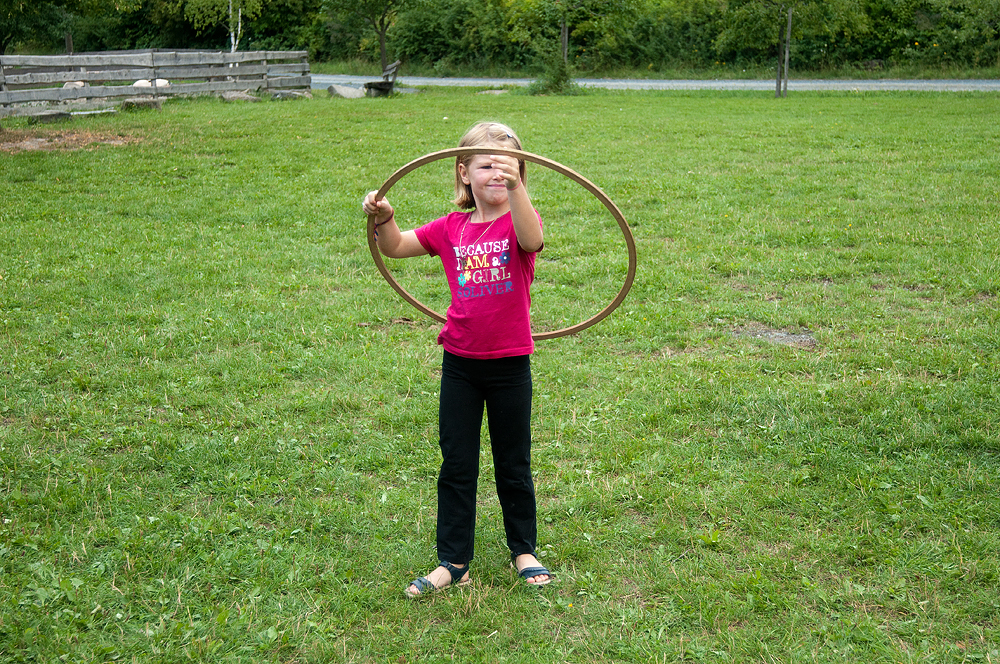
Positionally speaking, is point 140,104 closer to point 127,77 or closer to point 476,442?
point 127,77

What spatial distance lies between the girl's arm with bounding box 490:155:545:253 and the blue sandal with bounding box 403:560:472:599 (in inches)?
55.7

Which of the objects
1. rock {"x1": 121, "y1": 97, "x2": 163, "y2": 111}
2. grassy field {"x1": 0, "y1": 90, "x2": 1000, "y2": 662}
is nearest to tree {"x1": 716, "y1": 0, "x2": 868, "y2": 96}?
grassy field {"x1": 0, "y1": 90, "x2": 1000, "y2": 662}

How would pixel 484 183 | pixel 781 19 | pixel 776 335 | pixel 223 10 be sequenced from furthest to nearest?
pixel 223 10, pixel 781 19, pixel 776 335, pixel 484 183

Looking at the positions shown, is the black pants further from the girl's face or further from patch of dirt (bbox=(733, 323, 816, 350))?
patch of dirt (bbox=(733, 323, 816, 350))

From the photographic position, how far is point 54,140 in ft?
51.6

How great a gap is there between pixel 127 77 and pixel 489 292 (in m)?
22.7

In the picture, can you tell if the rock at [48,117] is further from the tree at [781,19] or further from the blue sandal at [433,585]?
the tree at [781,19]

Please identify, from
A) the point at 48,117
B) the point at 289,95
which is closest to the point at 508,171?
the point at 48,117

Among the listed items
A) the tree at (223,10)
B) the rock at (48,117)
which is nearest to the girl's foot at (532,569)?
the rock at (48,117)

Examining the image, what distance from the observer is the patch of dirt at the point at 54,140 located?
15.0 m

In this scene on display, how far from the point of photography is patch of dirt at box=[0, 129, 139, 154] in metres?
15.0

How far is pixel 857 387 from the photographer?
5402 millimetres

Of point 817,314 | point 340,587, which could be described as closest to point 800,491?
point 340,587

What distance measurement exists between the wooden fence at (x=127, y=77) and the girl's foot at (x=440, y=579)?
18585 mm
